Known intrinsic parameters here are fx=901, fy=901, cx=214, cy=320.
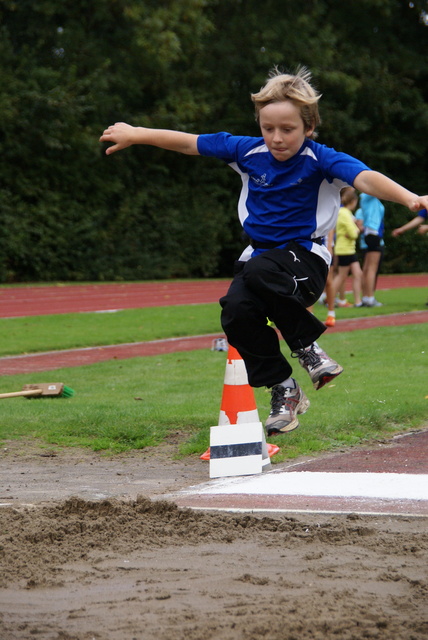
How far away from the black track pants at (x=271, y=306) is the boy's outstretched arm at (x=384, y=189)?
64 cm

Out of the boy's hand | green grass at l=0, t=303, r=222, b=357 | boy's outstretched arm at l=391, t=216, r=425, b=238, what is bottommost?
green grass at l=0, t=303, r=222, b=357

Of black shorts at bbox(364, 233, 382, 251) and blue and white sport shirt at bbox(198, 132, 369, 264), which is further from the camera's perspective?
black shorts at bbox(364, 233, 382, 251)

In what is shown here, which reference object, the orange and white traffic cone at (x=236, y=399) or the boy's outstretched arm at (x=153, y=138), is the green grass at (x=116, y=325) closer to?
the orange and white traffic cone at (x=236, y=399)

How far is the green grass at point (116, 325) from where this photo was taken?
12703 millimetres

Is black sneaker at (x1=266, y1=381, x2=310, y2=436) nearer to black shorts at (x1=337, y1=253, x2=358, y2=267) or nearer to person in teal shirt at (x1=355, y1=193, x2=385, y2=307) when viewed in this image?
black shorts at (x1=337, y1=253, x2=358, y2=267)

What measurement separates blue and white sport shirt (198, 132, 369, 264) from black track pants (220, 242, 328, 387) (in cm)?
12

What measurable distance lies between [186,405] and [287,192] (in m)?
3.27

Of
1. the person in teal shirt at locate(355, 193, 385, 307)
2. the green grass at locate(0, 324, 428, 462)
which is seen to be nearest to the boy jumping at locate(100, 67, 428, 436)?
the green grass at locate(0, 324, 428, 462)

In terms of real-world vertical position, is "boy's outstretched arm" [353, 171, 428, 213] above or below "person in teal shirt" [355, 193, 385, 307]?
above

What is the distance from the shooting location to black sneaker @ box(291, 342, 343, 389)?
527cm

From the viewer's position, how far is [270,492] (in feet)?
17.5

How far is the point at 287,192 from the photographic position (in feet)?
16.6

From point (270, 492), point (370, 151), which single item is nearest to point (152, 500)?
point (270, 492)

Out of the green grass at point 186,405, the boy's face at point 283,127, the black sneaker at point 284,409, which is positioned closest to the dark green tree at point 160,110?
the green grass at point 186,405
